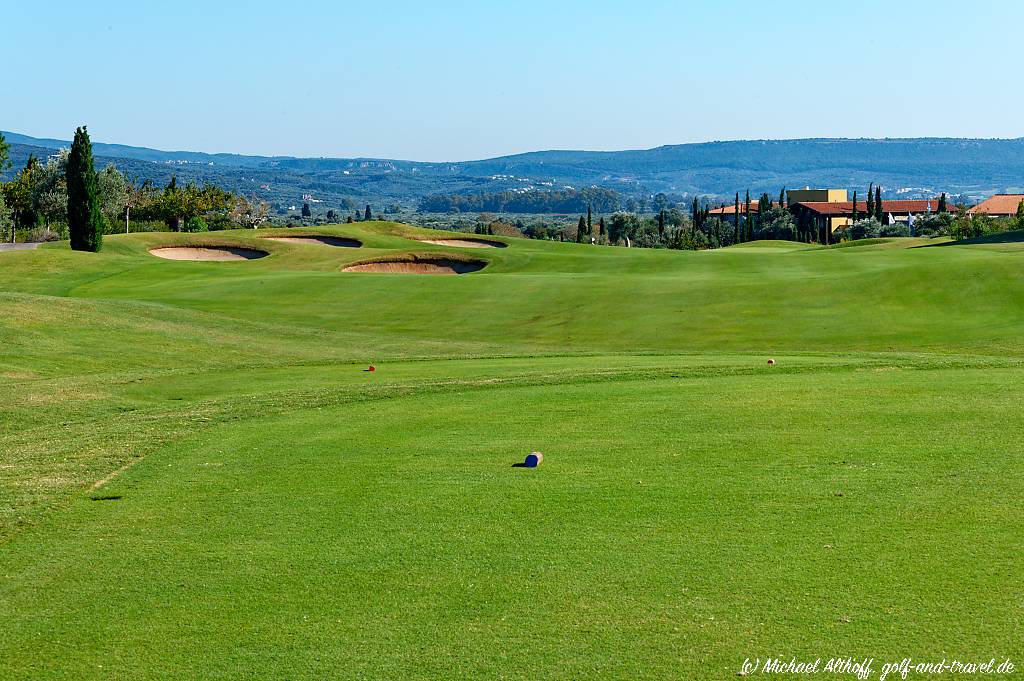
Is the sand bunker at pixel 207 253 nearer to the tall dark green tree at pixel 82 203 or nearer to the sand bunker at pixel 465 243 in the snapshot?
the tall dark green tree at pixel 82 203

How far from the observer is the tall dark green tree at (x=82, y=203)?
62.7 metres

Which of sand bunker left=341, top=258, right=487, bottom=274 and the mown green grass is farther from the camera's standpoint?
sand bunker left=341, top=258, right=487, bottom=274

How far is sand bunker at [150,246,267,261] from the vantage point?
223ft

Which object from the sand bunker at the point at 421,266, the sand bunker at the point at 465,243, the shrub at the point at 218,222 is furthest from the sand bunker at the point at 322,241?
the shrub at the point at 218,222

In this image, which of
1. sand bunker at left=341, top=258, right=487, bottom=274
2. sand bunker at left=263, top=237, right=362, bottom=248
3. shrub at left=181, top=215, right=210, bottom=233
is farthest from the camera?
shrub at left=181, top=215, right=210, bottom=233

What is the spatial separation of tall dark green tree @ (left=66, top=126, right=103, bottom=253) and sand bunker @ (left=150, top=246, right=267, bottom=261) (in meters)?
5.56

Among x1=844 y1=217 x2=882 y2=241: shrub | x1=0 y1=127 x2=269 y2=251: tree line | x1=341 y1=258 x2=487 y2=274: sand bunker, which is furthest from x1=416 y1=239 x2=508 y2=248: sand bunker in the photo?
x1=844 y1=217 x2=882 y2=241: shrub

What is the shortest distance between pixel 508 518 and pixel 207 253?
63.7 m

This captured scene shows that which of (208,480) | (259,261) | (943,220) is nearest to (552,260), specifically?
(259,261)

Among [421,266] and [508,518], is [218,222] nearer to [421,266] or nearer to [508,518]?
[421,266]

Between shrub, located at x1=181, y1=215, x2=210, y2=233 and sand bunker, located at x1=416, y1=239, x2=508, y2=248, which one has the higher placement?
shrub, located at x1=181, y1=215, x2=210, y2=233

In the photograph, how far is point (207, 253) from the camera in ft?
227

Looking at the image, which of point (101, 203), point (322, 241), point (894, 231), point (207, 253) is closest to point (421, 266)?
point (207, 253)

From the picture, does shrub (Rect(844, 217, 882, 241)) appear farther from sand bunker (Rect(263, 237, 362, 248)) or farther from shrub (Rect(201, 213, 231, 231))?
sand bunker (Rect(263, 237, 362, 248))
